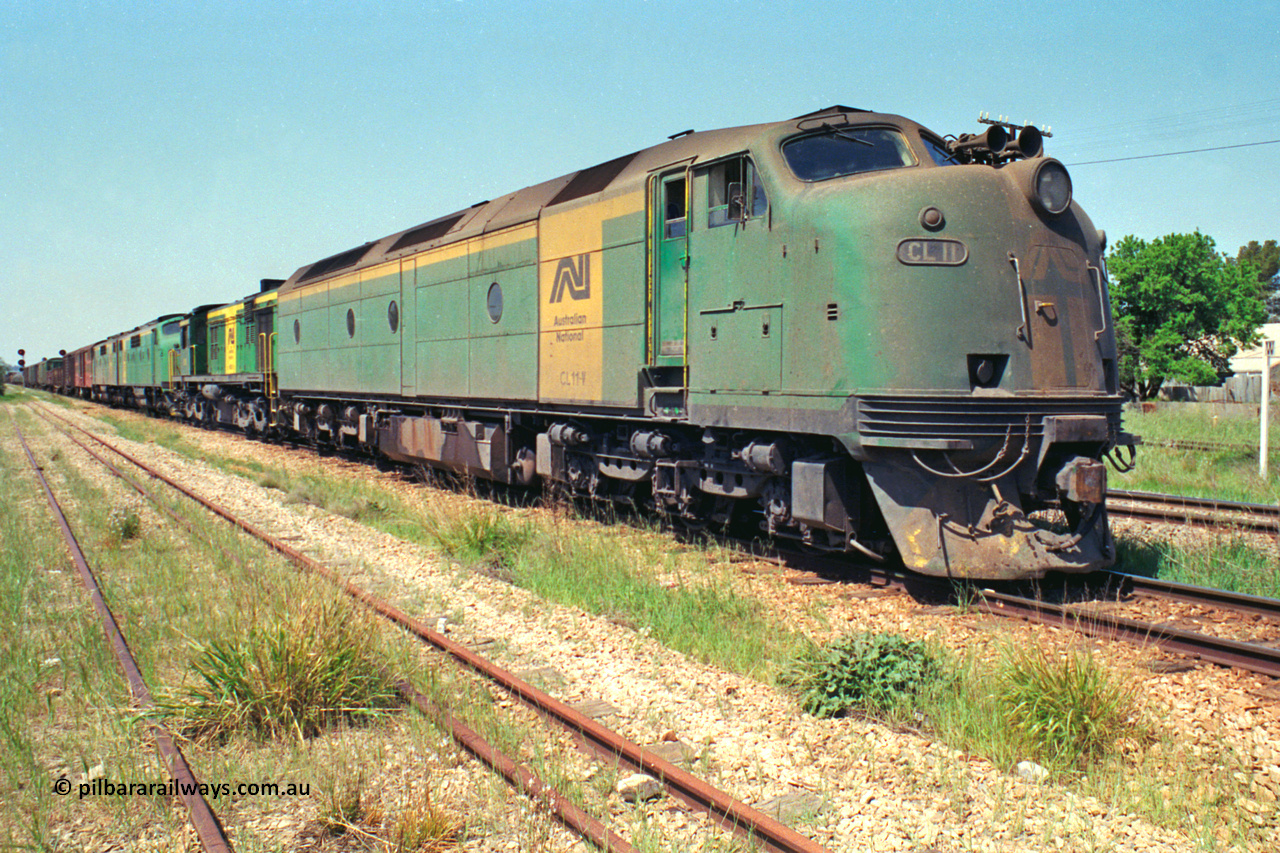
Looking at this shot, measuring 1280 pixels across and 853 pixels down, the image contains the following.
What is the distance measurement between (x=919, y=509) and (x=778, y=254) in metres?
2.36

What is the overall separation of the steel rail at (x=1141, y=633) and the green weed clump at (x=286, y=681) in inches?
166

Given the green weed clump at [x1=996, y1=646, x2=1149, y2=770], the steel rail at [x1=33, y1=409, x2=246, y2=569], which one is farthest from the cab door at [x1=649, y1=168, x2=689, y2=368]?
the green weed clump at [x1=996, y1=646, x2=1149, y2=770]

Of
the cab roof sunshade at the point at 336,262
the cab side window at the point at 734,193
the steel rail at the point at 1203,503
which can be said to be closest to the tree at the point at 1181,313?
the steel rail at the point at 1203,503

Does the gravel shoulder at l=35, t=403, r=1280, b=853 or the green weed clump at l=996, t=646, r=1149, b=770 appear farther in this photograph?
the green weed clump at l=996, t=646, r=1149, b=770

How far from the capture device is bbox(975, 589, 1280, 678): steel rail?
5.38 m

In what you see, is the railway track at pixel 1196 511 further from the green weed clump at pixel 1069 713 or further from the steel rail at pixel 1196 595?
the green weed clump at pixel 1069 713

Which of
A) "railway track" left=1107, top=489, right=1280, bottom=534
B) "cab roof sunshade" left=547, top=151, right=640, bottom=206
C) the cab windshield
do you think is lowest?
"railway track" left=1107, top=489, right=1280, bottom=534

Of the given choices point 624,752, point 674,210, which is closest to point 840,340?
point 674,210

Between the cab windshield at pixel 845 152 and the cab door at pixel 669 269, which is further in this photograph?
the cab door at pixel 669 269

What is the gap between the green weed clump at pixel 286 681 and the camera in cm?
449

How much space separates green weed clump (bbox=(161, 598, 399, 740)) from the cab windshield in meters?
5.05

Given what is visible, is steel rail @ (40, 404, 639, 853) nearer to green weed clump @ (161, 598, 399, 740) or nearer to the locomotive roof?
green weed clump @ (161, 598, 399, 740)

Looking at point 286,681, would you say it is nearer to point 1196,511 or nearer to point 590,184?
point 590,184

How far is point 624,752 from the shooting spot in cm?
416
